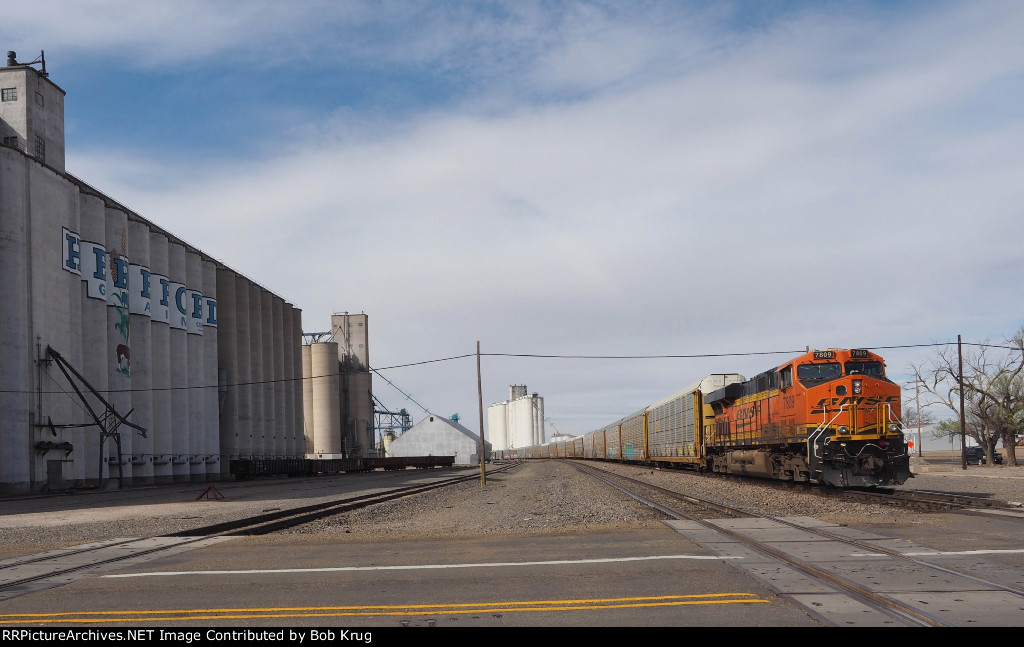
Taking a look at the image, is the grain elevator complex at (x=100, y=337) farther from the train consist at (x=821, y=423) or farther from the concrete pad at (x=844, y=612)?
the concrete pad at (x=844, y=612)

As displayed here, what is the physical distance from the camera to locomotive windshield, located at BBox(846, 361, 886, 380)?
24.8m

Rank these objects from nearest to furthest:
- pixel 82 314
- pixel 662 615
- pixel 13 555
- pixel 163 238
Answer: pixel 662 615 → pixel 13 555 → pixel 82 314 → pixel 163 238

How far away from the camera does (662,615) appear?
8000mm

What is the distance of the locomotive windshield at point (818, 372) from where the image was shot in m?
24.7

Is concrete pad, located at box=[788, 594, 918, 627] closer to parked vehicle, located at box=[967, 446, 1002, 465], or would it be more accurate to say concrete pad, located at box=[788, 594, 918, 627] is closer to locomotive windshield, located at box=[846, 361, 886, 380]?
locomotive windshield, located at box=[846, 361, 886, 380]

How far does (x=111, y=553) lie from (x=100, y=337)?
4190 centimetres

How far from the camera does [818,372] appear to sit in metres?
24.9

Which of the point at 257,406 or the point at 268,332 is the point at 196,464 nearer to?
the point at 257,406

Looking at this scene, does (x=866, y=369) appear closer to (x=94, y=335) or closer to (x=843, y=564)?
(x=843, y=564)

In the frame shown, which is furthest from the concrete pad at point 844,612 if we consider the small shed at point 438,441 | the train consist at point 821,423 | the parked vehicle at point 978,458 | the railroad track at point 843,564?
the small shed at point 438,441

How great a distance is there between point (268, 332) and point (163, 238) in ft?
84.5

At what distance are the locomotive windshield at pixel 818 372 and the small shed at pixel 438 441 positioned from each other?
97.0m

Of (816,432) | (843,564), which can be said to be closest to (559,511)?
(816,432)
